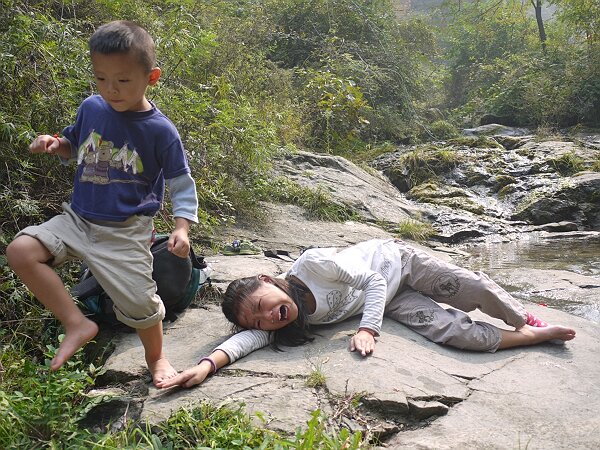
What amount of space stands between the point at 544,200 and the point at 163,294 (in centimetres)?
690

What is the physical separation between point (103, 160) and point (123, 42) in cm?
46

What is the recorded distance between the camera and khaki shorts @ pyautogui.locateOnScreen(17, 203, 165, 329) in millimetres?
2305

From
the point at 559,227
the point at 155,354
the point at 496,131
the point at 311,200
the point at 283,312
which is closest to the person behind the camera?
the point at 155,354

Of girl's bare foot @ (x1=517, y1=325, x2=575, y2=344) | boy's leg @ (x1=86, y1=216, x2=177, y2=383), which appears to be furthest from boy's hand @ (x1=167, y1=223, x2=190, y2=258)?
girl's bare foot @ (x1=517, y1=325, x2=575, y2=344)

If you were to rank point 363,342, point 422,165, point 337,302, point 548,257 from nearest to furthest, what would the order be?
point 363,342
point 337,302
point 548,257
point 422,165

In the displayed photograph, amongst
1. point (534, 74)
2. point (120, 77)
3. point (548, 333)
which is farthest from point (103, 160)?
point (534, 74)

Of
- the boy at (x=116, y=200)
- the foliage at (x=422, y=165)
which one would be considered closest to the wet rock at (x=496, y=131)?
the foliage at (x=422, y=165)

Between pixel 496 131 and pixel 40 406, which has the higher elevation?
pixel 496 131

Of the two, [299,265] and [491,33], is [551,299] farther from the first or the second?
[491,33]

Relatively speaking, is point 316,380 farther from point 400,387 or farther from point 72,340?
point 72,340

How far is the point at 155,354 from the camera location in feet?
8.40

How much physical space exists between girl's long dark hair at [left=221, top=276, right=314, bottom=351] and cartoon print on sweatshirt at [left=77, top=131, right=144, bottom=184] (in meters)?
0.80

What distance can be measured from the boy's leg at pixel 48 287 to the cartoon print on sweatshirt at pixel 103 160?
0.33m

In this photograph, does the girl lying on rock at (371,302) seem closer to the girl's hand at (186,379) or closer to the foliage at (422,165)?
the girl's hand at (186,379)
